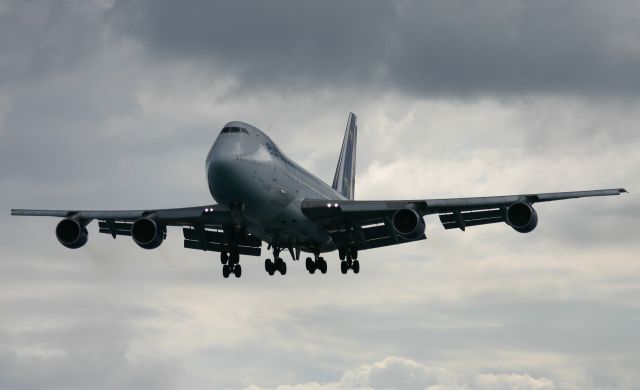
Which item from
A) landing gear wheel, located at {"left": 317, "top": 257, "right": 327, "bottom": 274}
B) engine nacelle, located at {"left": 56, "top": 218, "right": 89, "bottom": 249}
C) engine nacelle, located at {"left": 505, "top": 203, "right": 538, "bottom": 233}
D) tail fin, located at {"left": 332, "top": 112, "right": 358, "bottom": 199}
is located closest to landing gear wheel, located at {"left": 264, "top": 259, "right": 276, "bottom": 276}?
landing gear wheel, located at {"left": 317, "top": 257, "right": 327, "bottom": 274}

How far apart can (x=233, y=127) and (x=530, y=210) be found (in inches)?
642

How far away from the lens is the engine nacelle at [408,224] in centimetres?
5731

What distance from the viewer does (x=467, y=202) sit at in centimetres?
5800

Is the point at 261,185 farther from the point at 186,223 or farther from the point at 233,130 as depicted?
the point at 186,223

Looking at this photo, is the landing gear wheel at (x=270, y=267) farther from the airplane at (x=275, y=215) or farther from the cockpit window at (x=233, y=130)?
the cockpit window at (x=233, y=130)

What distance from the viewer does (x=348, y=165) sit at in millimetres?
87000

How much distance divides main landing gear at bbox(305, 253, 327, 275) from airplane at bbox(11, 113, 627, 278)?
0.21ft

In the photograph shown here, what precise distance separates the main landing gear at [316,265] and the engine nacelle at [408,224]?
401 inches

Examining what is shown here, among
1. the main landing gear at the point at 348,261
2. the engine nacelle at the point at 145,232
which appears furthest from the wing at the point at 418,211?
the engine nacelle at the point at 145,232

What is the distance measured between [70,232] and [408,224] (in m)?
20.2

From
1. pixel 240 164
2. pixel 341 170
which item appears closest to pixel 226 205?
pixel 240 164

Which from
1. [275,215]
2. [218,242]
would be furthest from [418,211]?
[218,242]

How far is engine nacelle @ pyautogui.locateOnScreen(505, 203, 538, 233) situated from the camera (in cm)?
5662

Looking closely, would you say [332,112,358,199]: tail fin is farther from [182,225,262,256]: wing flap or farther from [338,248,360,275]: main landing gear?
[182,225,262,256]: wing flap
